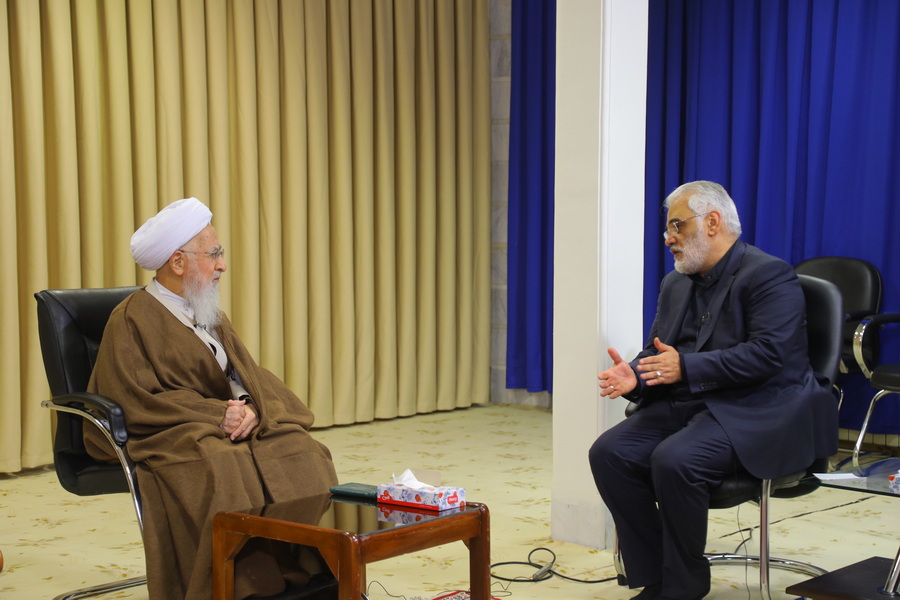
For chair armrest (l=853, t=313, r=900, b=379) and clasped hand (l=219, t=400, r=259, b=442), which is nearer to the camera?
clasped hand (l=219, t=400, r=259, b=442)

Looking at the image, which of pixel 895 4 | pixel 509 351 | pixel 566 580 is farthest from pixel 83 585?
pixel 895 4

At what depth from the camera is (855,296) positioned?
4.52 m

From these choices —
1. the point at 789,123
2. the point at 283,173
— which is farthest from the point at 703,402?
the point at 283,173

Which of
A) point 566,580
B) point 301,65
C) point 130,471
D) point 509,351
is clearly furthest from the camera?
point 509,351

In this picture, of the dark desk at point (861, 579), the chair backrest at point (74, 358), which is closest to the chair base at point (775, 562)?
the dark desk at point (861, 579)

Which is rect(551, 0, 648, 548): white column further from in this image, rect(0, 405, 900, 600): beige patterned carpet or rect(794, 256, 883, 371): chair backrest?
rect(794, 256, 883, 371): chair backrest

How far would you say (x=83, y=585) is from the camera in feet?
9.54

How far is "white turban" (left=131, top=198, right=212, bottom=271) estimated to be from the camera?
2.81m

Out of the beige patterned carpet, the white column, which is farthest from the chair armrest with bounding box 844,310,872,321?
the white column

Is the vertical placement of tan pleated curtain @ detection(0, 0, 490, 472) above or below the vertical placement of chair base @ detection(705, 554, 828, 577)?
above

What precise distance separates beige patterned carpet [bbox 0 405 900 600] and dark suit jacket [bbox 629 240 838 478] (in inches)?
19.7

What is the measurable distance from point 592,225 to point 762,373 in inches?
31.0

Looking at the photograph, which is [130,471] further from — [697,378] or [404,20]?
[404,20]

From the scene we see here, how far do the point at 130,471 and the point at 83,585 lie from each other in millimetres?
594
